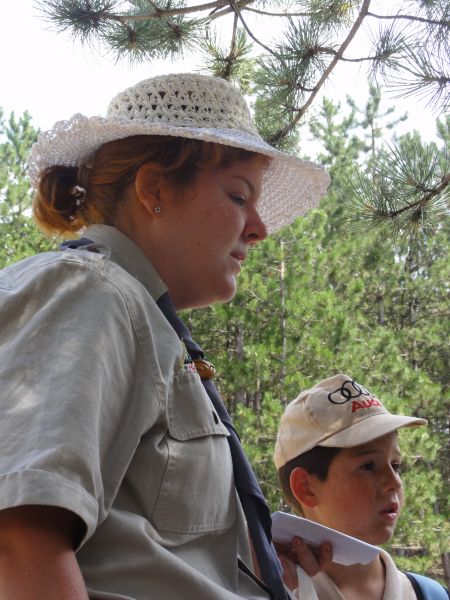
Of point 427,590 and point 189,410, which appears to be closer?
point 189,410

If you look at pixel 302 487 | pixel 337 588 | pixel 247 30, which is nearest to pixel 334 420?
pixel 302 487

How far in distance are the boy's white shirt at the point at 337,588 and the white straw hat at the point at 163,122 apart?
2.12 ft

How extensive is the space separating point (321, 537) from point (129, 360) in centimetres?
62

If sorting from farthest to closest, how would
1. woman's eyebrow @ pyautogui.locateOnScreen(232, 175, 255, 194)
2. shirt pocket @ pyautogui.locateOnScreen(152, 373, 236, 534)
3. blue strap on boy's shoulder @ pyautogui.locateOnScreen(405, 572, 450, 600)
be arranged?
blue strap on boy's shoulder @ pyautogui.locateOnScreen(405, 572, 450, 600) → woman's eyebrow @ pyautogui.locateOnScreen(232, 175, 255, 194) → shirt pocket @ pyautogui.locateOnScreen(152, 373, 236, 534)

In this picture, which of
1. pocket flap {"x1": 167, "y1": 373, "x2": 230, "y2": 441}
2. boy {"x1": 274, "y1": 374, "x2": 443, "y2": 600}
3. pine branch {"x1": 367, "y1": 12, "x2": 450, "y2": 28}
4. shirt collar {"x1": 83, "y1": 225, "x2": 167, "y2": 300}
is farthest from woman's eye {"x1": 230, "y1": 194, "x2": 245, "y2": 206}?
pine branch {"x1": 367, "y1": 12, "x2": 450, "y2": 28}

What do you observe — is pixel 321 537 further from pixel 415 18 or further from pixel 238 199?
pixel 415 18

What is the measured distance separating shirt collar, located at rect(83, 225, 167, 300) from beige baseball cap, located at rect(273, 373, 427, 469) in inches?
31.0

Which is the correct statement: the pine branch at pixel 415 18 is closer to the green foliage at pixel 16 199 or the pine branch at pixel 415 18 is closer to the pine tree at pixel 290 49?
the pine tree at pixel 290 49

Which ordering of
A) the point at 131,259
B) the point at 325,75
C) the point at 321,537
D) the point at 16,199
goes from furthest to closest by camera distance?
the point at 16,199 < the point at 325,75 < the point at 321,537 < the point at 131,259

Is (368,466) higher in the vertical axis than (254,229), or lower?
lower

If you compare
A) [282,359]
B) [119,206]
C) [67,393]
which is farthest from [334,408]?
[282,359]

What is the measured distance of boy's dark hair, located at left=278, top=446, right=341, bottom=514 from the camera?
173cm

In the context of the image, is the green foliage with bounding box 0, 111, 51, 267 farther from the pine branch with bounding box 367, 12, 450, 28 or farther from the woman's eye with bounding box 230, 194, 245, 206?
the woman's eye with bounding box 230, 194, 245, 206

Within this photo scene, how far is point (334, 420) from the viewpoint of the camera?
5.62 feet
